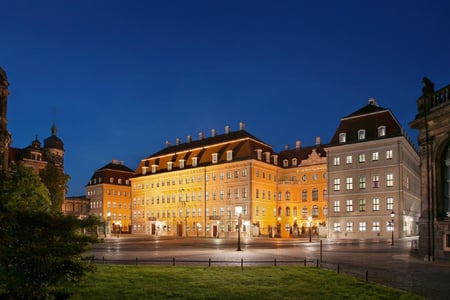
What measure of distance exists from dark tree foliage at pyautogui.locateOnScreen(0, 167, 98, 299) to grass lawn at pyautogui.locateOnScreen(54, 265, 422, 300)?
78.6 inches

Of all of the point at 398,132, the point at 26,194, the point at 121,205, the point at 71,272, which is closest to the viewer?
the point at 71,272

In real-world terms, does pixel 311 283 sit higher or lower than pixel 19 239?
lower

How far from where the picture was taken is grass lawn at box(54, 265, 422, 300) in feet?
49.0

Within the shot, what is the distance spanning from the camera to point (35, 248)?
12.2 m

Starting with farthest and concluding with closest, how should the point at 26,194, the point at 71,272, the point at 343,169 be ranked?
the point at 343,169, the point at 26,194, the point at 71,272

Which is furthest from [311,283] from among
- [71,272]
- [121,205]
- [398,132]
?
[121,205]

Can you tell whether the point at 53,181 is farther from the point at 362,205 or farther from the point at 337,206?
the point at 362,205

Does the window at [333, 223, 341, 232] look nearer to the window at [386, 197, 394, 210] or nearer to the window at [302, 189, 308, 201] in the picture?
the window at [386, 197, 394, 210]

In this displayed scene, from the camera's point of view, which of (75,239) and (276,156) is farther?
(276,156)

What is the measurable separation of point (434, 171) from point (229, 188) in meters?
65.2

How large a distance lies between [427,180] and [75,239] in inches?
A: 830

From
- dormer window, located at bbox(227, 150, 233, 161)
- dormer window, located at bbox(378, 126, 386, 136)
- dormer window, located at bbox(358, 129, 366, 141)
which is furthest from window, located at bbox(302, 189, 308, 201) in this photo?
dormer window, located at bbox(378, 126, 386, 136)

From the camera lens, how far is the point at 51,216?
41.6ft

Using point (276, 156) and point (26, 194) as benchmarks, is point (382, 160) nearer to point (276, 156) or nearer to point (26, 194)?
point (276, 156)
